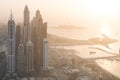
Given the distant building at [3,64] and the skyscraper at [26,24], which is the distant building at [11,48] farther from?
the skyscraper at [26,24]

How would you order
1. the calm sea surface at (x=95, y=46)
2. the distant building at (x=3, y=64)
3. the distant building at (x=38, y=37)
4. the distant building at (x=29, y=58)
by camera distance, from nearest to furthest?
the distant building at (x=3, y=64)
the distant building at (x=29, y=58)
the distant building at (x=38, y=37)
the calm sea surface at (x=95, y=46)

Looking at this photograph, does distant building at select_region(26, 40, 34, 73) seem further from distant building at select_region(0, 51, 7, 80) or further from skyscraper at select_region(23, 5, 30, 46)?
distant building at select_region(0, 51, 7, 80)

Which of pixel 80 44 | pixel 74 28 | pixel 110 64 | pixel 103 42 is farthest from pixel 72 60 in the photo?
pixel 74 28

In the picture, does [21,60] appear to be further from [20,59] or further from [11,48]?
[11,48]

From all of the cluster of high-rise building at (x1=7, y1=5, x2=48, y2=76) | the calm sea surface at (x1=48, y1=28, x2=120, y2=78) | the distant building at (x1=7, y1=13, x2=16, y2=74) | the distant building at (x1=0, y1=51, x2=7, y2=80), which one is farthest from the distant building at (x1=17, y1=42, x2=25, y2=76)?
the calm sea surface at (x1=48, y1=28, x2=120, y2=78)

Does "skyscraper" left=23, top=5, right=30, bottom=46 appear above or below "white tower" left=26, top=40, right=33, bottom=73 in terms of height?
above

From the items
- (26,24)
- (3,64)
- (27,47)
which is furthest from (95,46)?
(3,64)

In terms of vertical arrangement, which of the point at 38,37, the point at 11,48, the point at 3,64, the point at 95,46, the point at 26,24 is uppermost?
the point at 26,24

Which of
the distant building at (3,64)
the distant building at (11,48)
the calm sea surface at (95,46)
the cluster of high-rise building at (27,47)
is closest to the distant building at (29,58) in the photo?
the cluster of high-rise building at (27,47)

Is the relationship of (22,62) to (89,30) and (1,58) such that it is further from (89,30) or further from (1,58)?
(89,30)
